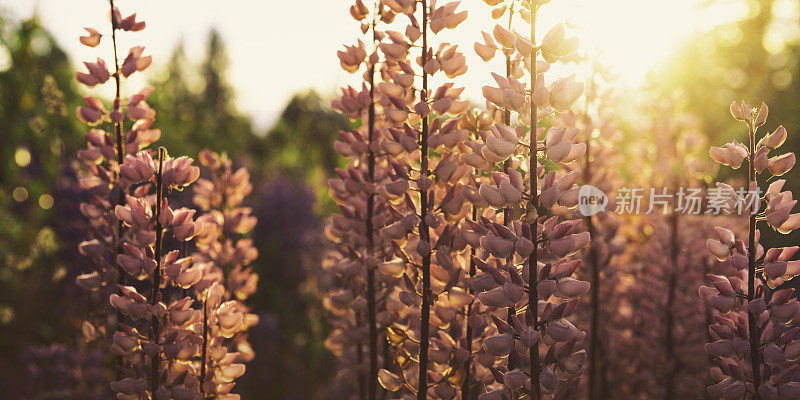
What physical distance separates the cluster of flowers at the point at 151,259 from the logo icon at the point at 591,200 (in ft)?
3.22

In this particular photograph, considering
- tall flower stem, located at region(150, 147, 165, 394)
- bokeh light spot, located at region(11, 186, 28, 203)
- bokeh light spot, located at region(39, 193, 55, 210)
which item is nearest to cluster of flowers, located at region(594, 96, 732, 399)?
tall flower stem, located at region(150, 147, 165, 394)

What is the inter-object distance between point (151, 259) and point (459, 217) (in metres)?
0.62

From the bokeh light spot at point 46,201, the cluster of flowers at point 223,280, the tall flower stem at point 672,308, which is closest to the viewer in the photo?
the cluster of flowers at point 223,280

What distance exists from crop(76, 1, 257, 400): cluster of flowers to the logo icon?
98 centimetres

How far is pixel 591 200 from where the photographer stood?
182 centimetres

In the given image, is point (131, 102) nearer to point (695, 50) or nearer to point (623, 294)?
point (623, 294)

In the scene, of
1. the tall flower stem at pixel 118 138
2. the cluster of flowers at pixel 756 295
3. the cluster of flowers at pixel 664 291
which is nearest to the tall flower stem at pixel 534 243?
the cluster of flowers at pixel 756 295

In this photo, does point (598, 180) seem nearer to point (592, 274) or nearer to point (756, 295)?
point (592, 274)

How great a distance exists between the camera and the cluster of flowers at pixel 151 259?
1.17 meters

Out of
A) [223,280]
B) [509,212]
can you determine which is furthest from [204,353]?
[509,212]

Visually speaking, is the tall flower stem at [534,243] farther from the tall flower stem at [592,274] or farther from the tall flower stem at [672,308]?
the tall flower stem at [672,308]

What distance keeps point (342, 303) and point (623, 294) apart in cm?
121

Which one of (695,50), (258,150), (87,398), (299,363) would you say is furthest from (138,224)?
(258,150)

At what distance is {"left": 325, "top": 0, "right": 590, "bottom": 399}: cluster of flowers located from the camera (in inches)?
39.9
